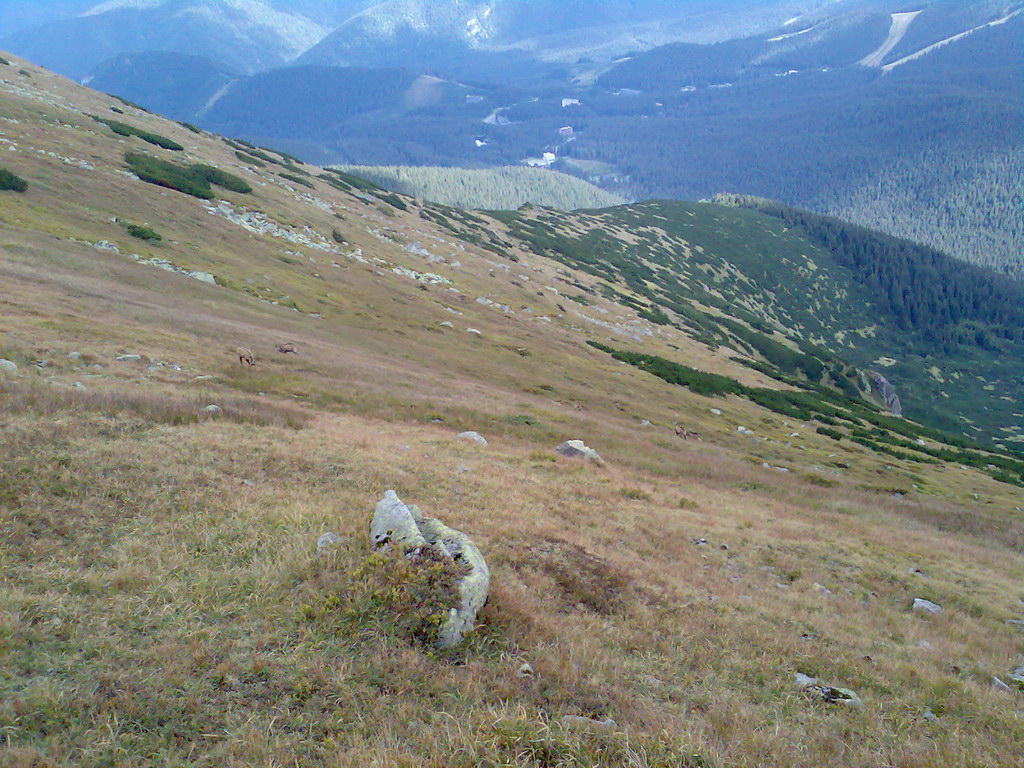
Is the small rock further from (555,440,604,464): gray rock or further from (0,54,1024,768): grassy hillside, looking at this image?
(555,440,604,464): gray rock

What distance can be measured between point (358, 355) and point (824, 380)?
7967cm

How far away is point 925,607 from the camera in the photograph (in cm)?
1147

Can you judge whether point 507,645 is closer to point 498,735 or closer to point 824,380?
point 498,735

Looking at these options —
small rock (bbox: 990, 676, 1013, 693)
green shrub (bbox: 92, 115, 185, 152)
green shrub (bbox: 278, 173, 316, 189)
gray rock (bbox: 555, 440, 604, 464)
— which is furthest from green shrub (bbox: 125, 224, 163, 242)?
small rock (bbox: 990, 676, 1013, 693)

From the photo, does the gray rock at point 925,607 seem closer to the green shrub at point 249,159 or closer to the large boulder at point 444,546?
the large boulder at point 444,546

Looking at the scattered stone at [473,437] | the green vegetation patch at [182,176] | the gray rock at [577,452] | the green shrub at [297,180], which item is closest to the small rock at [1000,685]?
the gray rock at [577,452]

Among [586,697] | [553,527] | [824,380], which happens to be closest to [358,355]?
[553,527]

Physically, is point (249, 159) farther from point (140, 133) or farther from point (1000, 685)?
point (1000, 685)

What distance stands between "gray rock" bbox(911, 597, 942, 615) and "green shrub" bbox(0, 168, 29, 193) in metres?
41.6

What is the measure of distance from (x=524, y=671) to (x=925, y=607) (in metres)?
10.5

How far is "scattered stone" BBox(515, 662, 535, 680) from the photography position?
5.93 m

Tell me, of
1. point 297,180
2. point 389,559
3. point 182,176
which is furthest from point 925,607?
point 297,180

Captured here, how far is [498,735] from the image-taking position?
4.76 m

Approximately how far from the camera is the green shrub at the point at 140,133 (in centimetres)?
4413
